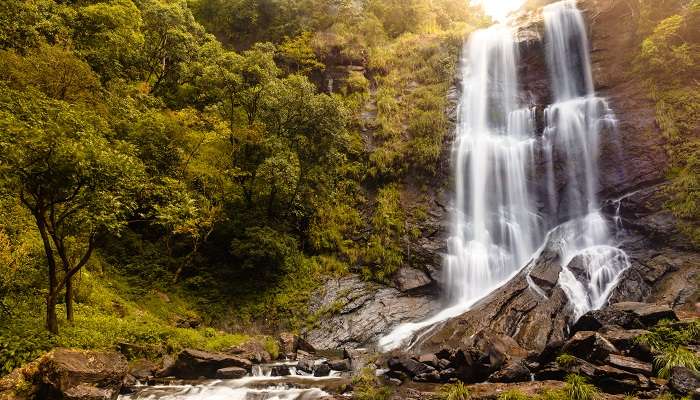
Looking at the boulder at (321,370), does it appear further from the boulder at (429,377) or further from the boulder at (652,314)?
the boulder at (652,314)

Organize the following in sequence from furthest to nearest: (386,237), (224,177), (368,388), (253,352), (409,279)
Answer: (386,237) → (409,279) → (224,177) → (253,352) → (368,388)

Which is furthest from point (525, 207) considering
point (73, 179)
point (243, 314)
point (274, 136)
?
point (73, 179)

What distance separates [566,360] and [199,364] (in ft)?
33.8

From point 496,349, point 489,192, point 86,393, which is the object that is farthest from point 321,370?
point 489,192

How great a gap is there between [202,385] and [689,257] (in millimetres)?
19081

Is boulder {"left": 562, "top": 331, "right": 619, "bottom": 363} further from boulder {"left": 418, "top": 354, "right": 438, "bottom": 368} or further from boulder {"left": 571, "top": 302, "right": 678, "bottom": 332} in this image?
boulder {"left": 418, "top": 354, "right": 438, "bottom": 368}

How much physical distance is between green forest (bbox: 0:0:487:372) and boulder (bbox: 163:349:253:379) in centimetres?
141

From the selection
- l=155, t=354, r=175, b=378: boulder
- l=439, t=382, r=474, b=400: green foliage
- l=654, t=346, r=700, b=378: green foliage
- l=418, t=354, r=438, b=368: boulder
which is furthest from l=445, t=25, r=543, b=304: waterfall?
l=155, t=354, r=175, b=378: boulder

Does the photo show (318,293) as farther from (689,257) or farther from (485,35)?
(485,35)

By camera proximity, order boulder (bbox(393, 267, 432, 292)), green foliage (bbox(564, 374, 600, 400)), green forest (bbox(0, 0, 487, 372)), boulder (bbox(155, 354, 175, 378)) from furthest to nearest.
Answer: boulder (bbox(393, 267, 432, 292)), boulder (bbox(155, 354, 175, 378)), green forest (bbox(0, 0, 487, 372)), green foliage (bbox(564, 374, 600, 400))

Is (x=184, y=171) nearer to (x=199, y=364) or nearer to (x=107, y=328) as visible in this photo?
(x=107, y=328)

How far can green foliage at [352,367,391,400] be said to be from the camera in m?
9.87

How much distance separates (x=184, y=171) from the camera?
17.9 m

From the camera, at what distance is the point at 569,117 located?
2256 cm
